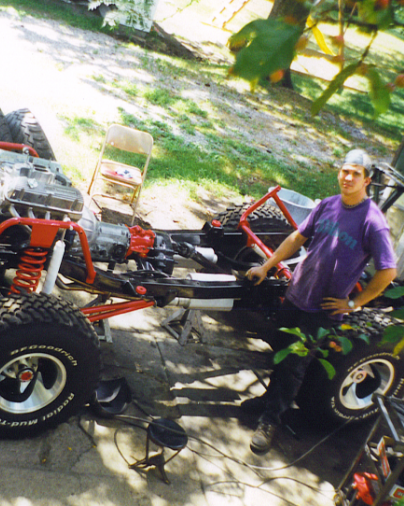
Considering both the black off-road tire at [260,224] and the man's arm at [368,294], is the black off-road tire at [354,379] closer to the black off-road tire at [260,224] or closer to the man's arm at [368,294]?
the man's arm at [368,294]

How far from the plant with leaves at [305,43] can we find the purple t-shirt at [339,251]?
201cm

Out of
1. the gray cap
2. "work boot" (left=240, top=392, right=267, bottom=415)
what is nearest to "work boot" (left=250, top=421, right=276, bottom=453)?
"work boot" (left=240, top=392, right=267, bottom=415)

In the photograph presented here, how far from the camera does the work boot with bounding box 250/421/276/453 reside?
3449mm

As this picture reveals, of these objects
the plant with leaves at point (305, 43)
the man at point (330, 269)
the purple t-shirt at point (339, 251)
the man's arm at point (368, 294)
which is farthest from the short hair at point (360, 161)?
the plant with leaves at point (305, 43)

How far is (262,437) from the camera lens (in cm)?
349

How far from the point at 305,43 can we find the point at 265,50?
0.18 meters

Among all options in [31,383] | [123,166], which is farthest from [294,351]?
[123,166]

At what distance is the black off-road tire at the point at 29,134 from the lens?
4.65 m

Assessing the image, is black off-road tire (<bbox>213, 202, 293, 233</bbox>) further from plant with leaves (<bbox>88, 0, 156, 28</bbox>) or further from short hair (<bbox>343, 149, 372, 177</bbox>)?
plant with leaves (<bbox>88, 0, 156, 28</bbox>)

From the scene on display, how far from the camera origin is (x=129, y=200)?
610cm

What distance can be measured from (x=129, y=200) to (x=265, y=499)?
3.79m

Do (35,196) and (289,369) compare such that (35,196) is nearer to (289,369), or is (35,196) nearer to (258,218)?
(289,369)

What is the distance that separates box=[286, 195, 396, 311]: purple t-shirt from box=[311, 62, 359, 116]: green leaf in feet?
7.13

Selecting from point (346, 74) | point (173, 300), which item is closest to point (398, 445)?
point (173, 300)
